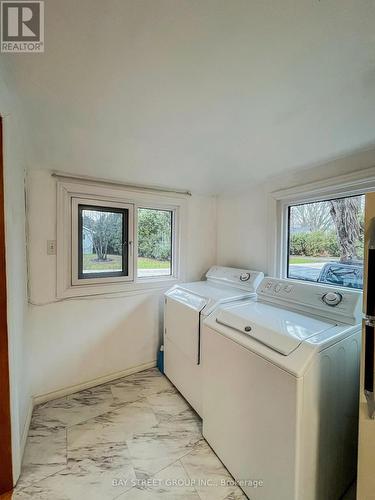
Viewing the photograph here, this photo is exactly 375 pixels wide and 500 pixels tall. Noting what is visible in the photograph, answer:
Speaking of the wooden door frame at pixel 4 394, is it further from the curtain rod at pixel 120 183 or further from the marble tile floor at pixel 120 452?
the curtain rod at pixel 120 183

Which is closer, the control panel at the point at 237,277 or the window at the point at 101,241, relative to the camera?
the control panel at the point at 237,277

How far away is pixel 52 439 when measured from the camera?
1517 mm

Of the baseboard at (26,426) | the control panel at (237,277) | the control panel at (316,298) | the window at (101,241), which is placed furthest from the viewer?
the window at (101,241)

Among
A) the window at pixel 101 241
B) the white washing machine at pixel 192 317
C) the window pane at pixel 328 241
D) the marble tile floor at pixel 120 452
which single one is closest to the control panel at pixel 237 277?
the white washing machine at pixel 192 317

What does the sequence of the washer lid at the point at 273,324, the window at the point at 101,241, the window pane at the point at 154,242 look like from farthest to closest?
the window pane at the point at 154,242
the window at the point at 101,241
the washer lid at the point at 273,324

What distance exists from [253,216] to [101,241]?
1511mm

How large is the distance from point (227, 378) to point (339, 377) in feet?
1.83

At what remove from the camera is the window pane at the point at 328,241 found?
5.17 ft

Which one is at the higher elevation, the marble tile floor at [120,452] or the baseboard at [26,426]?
the baseboard at [26,426]

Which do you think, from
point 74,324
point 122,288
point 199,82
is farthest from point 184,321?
point 199,82

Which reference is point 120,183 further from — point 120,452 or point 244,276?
point 120,452

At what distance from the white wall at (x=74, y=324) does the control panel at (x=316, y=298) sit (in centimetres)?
112

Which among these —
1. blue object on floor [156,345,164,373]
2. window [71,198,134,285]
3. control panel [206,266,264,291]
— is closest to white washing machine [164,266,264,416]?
control panel [206,266,264,291]

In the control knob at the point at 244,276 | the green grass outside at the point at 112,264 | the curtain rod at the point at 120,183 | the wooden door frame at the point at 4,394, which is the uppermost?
the curtain rod at the point at 120,183
